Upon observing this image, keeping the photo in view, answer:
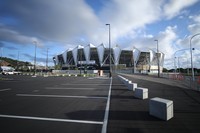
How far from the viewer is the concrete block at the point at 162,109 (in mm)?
5746

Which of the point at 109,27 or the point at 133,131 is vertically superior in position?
the point at 109,27

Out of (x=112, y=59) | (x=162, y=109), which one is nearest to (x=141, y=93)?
(x=162, y=109)

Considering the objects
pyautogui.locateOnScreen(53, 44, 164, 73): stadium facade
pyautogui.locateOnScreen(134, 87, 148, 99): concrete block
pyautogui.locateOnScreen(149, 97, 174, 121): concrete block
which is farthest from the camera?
pyautogui.locateOnScreen(53, 44, 164, 73): stadium facade

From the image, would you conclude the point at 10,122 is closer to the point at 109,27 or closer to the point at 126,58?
the point at 109,27

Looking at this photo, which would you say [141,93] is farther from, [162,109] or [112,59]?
[112,59]

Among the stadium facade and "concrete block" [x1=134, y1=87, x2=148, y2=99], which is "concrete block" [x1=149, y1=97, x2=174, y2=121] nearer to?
"concrete block" [x1=134, y1=87, x2=148, y2=99]

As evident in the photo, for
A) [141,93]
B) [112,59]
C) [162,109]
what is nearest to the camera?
[162,109]

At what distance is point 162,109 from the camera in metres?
5.87

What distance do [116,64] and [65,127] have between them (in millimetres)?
106093

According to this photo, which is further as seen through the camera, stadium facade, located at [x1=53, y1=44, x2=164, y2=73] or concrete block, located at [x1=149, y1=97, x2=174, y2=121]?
stadium facade, located at [x1=53, y1=44, x2=164, y2=73]

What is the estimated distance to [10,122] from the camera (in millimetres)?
5488

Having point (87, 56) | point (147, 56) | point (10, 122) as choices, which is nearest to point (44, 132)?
point (10, 122)

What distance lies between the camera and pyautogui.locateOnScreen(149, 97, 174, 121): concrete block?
18.9 feet

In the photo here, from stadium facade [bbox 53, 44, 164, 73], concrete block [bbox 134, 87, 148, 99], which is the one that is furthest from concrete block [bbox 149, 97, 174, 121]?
stadium facade [bbox 53, 44, 164, 73]
